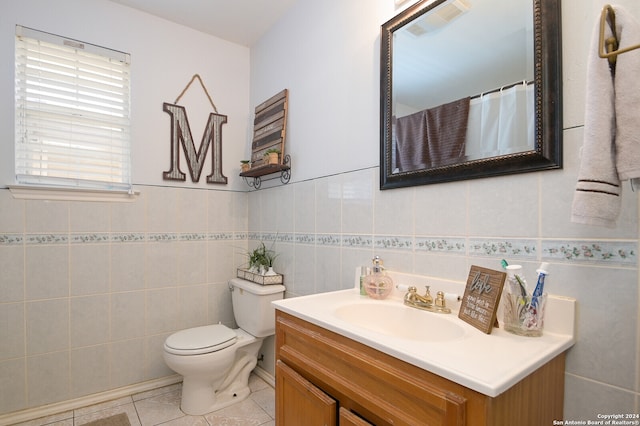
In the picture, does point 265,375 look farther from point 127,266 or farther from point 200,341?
point 127,266

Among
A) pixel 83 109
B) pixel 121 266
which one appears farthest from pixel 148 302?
pixel 83 109

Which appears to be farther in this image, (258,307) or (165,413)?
(258,307)

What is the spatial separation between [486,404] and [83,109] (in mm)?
2490

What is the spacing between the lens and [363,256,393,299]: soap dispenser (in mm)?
1346

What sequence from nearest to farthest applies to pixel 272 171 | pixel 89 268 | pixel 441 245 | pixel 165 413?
pixel 441 245 < pixel 165 413 < pixel 89 268 < pixel 272 171

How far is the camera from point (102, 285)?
6.70 feet

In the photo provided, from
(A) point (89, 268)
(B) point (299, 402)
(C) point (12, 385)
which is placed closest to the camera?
(B) point (299, 402)

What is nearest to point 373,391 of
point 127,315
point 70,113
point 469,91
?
point 469,91

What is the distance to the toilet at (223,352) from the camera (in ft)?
5.94

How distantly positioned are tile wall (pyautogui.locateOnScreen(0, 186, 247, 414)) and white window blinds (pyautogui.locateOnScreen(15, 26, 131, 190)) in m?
0.19

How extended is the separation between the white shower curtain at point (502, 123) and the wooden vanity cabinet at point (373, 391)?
0.64 metres

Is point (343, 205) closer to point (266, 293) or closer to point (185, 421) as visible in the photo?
point (266, 293)

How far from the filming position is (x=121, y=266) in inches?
82.5

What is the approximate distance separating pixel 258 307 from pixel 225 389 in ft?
1.84
